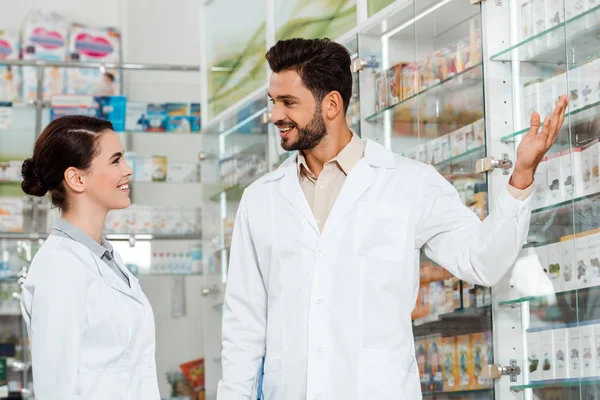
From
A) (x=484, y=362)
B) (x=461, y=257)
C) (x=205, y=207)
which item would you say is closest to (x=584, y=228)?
(x=461, y=257)

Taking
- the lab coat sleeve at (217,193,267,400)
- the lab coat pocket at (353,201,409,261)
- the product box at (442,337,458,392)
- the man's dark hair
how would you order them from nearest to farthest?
the lab coat pocket at (353,201,409,261) < the lab coat sleeve at (217,193,267,400) < the man's dark hair < the product box at (442,337,458,392)

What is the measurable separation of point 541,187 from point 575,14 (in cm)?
58

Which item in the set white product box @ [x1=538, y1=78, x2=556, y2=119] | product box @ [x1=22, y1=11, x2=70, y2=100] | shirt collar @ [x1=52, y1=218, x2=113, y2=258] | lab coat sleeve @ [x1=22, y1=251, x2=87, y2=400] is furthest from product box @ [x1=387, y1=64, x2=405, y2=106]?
product box @ [x1=22, y1=11, x2=70, y2=100]

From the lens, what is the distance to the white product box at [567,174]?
3.31 metres

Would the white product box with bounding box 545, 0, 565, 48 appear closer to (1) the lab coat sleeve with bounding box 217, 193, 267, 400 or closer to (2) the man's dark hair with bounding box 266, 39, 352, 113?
(2) the man's dark hair with bounding box 266, 39, 352, 113

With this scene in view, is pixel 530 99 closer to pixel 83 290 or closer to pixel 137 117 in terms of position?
pixel 83 290

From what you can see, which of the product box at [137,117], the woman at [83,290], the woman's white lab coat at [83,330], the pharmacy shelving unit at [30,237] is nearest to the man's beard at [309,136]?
the woman at [83,290]

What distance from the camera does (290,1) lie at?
5512mm

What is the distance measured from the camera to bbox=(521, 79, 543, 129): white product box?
11.7ft

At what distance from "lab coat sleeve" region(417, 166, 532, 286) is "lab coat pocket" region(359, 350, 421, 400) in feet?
1.06

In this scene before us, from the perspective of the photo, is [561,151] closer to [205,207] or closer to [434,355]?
[434,355]

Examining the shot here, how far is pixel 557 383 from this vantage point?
3.39 m

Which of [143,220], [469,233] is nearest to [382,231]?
[469,233]

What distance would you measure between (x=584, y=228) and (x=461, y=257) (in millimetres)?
464
